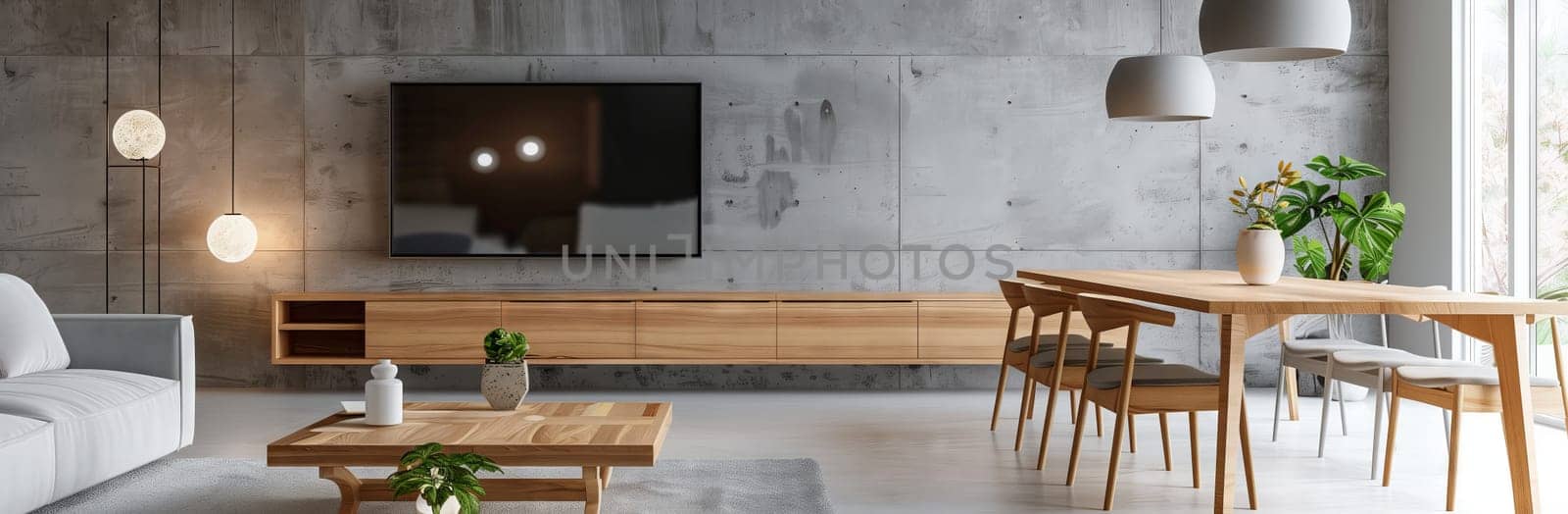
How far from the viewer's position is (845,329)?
585 centimetres

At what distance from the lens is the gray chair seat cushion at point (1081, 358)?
3871 millimetres

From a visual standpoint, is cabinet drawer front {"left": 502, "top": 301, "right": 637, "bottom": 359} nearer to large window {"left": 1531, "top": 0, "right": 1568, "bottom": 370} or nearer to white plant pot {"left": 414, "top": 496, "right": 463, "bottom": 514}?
white plant pot {"left": 414, "top": 496, "right": 463, "bottom": 514}

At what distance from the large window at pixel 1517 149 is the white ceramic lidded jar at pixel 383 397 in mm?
4745

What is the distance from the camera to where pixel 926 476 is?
394cm

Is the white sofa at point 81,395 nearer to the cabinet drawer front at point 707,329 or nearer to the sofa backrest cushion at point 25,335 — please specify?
the sofa backrest cushion at point 25,335

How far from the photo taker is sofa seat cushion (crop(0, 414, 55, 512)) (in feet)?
9.92

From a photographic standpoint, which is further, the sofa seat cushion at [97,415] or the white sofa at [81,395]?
the sofa seat cushion at [97,415]

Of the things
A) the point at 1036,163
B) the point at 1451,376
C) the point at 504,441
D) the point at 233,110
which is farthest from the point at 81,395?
the point at 1036,163

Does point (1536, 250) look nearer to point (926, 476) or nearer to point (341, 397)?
point (926, 476)

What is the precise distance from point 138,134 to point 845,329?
3827mm

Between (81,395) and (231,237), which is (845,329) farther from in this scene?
(81,395)

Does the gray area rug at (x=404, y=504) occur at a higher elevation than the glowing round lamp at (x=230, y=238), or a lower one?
lower

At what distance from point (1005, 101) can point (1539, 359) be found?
2.86 metres

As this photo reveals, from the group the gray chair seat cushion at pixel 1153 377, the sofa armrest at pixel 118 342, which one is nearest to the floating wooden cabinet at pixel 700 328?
the sofa armrest at pixel 118 342
